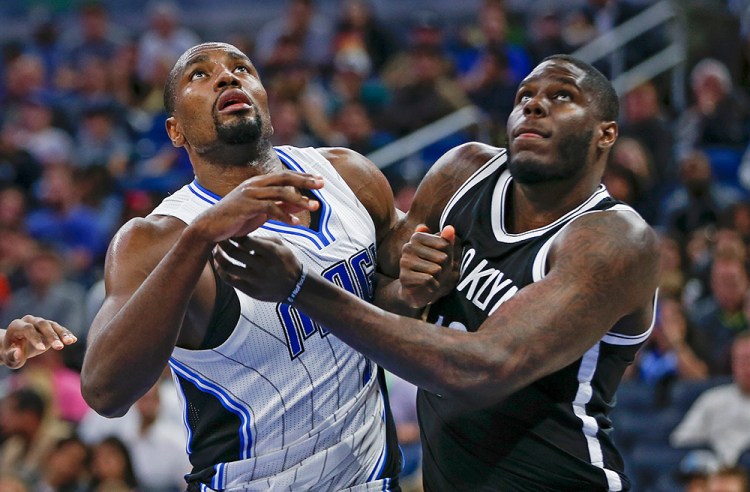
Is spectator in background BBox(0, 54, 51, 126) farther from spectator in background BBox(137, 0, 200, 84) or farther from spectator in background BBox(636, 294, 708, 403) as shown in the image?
spectator in background BBox(636, 294, 708, 403)

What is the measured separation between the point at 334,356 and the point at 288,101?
872cm

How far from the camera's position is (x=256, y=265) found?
3645 mm

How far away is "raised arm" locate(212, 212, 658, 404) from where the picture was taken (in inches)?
148

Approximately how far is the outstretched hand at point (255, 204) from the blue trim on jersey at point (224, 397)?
0.91 m

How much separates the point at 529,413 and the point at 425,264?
2.24ft

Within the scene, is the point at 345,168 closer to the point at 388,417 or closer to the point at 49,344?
the point at 388,417

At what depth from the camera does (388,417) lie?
16.1ft

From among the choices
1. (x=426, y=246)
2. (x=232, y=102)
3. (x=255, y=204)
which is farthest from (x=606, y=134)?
(x=255, y=204)

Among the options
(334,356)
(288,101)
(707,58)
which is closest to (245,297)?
(334,356)

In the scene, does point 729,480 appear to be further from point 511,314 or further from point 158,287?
point 158,287

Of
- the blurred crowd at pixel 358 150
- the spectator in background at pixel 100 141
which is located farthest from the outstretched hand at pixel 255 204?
the spectator in background at pixel 100 141

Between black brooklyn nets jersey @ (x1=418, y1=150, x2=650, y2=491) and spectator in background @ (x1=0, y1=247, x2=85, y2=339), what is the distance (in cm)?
699

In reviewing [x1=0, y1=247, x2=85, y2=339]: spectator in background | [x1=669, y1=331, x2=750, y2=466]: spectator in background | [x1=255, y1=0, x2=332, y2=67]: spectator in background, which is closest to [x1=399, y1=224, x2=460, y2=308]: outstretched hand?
[x1=669, y1=331, x2=750, y2=466]: spectator in background

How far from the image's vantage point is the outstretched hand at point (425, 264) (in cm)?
430
